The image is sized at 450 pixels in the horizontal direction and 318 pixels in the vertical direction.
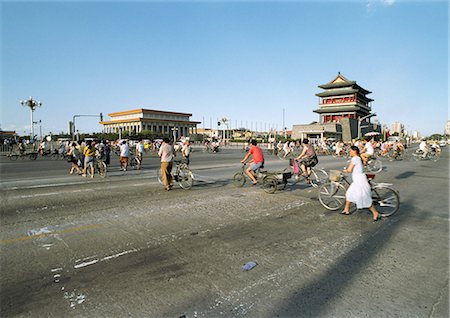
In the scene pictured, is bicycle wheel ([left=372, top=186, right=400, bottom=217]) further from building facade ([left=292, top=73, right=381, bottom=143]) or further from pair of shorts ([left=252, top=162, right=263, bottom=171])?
building facade ([left=292, top=73, right=381, bottom=143])

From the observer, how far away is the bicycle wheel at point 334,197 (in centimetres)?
650

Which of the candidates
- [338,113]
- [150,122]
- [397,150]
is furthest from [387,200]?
[150,122]

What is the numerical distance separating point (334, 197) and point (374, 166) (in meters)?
10.3

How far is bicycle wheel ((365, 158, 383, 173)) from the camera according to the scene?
14.9 meters

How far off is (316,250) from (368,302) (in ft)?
4.41

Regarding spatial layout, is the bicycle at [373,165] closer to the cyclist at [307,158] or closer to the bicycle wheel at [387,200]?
the cyclist at [307,158]

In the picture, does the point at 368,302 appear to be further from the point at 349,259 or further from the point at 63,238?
the point at 63,238

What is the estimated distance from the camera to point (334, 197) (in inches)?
260

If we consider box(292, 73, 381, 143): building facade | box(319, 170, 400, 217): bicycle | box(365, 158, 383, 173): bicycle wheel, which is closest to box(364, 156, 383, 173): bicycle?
box(365, 158, 383, 173): bicycle wheel

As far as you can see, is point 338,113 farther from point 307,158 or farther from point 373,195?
point 373,195

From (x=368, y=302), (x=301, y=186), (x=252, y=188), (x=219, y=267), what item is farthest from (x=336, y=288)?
(x=301, y=186)

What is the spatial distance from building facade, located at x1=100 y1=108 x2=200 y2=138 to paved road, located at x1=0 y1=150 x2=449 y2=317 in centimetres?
9493

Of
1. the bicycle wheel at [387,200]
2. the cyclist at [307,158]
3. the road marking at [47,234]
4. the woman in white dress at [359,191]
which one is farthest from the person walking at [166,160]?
the bicycle wheel at [387,200]

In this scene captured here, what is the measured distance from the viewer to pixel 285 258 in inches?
154
